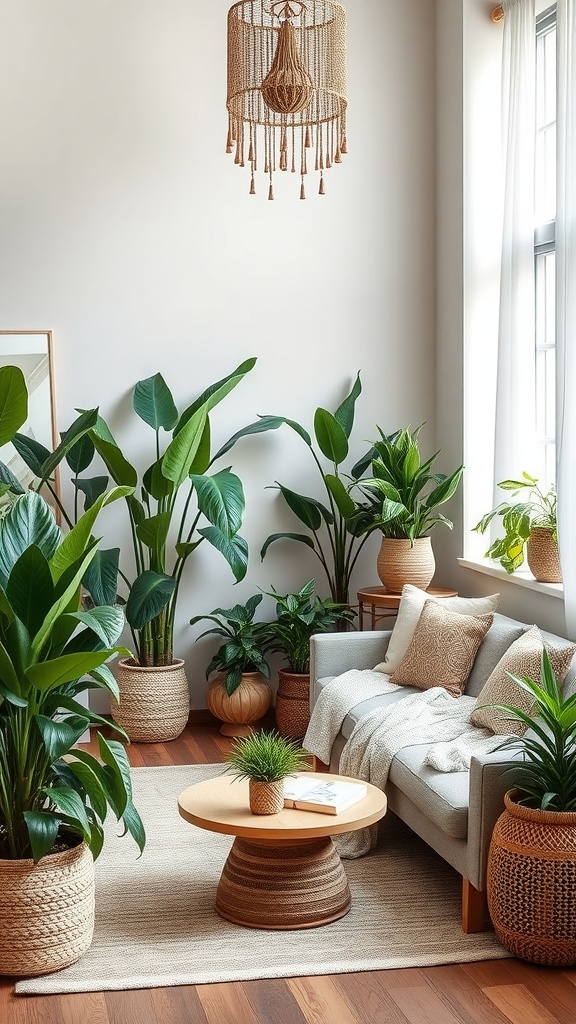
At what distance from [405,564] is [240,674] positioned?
0.95 metres

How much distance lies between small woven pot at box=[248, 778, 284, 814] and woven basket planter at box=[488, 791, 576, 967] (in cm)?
64

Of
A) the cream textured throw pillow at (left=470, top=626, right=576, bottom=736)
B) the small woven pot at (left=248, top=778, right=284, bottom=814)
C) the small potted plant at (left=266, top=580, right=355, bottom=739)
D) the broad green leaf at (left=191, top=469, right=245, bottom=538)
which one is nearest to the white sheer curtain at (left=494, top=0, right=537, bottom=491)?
the small potted plant at (left=266, top=580, right=355, bottom=739)

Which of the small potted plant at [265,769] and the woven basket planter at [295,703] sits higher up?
the small potted plant at [265,769]

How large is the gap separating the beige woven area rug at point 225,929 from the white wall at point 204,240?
197 cm

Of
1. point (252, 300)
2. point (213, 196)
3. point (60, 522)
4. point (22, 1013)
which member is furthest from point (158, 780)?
point (213, 196)

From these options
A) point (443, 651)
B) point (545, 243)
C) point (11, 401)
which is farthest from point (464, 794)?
point (545, 243)

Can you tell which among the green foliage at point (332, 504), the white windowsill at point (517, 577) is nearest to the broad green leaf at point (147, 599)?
the green foliage at point (332, 504)

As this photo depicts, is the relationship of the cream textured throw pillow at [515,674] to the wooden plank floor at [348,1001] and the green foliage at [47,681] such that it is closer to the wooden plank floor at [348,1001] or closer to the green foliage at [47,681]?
the wooden plank floor at [348,1001]

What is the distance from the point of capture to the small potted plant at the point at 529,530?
4.36 metres

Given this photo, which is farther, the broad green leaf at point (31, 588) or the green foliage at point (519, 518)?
the green foliage at point (519, 518)

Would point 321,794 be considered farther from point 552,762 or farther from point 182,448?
point 182,448

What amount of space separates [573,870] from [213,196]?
373 centimetres

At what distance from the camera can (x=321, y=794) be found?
10.7 feet

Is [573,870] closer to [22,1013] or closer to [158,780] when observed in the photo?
[22,1013]
